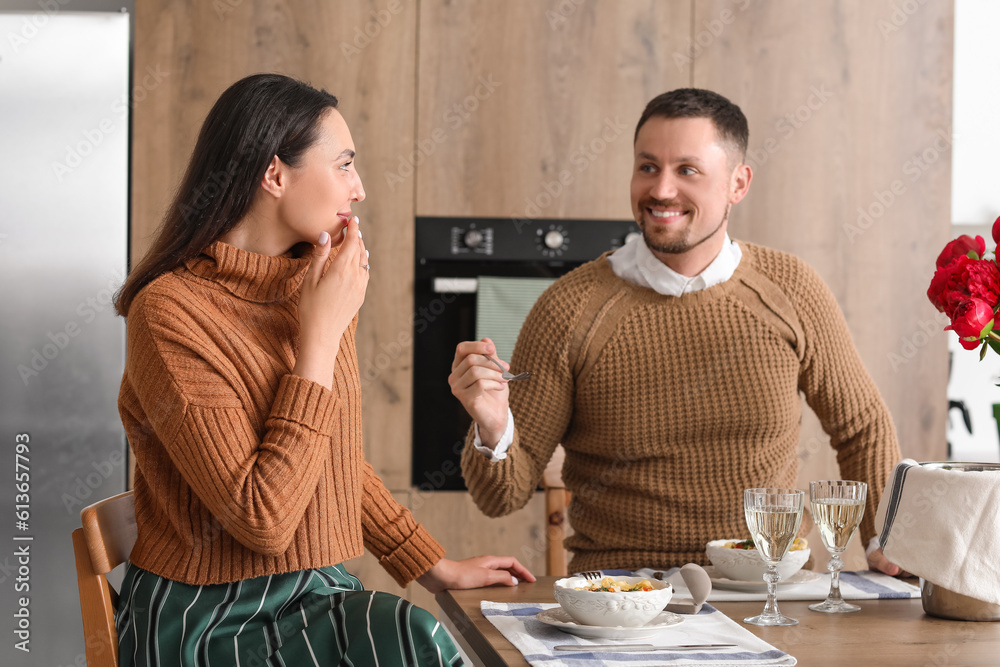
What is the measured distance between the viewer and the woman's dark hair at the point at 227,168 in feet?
4.17

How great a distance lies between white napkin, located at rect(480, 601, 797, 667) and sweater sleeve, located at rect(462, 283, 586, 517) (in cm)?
47

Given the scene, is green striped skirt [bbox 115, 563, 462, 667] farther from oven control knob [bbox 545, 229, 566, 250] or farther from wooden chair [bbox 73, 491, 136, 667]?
oven control knob [bbox 545, 229, 566, 250]

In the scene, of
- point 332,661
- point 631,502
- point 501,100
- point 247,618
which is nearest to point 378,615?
point 332,661

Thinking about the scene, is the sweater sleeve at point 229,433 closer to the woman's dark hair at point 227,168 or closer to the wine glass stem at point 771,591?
the woman's dark hair at point 227,168

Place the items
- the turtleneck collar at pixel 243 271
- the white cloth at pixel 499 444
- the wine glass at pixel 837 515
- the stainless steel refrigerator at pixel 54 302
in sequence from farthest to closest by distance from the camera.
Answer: the stainless steel refrigerator at pixel 54 302, the white cloth at pixel 499 444, the turtleneck collar at pixel 243 271, the wine glass at pixel 837 515

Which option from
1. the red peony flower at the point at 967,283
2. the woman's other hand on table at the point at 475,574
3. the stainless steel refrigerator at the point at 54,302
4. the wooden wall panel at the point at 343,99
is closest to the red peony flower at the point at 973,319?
the red peony flower at the point at 967,283

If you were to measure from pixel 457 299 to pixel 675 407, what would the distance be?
3.56 ft

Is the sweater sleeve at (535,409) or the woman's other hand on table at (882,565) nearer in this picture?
the woman's other hand on table at (882,565)

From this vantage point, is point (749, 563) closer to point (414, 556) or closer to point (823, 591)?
point (823, 591)

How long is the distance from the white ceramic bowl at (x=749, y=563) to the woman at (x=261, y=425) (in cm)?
27

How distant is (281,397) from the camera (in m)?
1.17

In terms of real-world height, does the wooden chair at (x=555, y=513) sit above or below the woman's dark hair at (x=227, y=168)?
below

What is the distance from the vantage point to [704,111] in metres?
1.66

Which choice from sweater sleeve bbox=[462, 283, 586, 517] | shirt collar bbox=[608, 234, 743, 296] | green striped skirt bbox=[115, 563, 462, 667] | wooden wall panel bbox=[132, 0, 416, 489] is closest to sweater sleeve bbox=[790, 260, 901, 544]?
shirt collar bbox=[608, 234, 743, 296]
